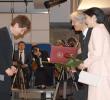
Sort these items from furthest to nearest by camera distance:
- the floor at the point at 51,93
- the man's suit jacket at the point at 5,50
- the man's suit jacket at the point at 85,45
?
the floor at the point at 51,93 < the man's suit jacket at the point at 85,45 < the man's suit jacket at the point at 5,50

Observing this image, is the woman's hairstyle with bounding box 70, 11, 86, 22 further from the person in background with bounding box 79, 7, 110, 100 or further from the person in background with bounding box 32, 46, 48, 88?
the person in background with bounding box 32, 46, 48, 88

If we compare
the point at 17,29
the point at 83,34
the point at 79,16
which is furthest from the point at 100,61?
the point at 17,29

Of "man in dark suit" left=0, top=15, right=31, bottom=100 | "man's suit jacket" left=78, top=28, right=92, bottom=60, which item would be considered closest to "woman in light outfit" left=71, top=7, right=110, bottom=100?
"man's suit jacket" left=78, top=28, right=92, bottom=60

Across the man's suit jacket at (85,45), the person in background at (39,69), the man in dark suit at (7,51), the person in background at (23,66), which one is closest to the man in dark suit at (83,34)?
the man's suit jacket at (85,45)

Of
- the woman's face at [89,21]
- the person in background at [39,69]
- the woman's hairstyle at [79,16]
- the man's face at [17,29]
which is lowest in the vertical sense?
the person in background at [39,69]

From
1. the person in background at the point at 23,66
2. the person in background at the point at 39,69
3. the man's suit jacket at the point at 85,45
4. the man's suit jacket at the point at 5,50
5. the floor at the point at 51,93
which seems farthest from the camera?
the person in background at the point at 39,69

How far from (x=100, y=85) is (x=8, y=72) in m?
0.79

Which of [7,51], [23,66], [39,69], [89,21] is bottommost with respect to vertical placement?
[39,69]

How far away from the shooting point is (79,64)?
11.2ft

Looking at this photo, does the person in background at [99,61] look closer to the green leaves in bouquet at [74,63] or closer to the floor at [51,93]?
the green leaves in bouquet at [74,63]

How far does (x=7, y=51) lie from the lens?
3.11 m

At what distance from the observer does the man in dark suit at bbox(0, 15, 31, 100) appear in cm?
311

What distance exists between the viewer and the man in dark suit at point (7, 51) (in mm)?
3107

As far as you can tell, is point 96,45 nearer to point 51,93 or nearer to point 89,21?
point 89,21
